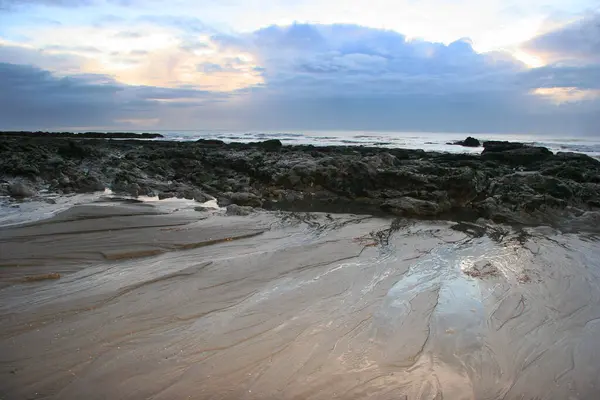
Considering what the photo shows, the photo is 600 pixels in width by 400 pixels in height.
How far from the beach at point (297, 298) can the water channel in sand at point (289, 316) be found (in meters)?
0.02

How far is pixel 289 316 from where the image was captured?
13.1 ft

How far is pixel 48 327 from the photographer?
3.53m

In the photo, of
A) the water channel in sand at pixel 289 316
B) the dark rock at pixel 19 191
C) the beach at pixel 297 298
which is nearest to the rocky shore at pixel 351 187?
the dark rock at pixel 19 191

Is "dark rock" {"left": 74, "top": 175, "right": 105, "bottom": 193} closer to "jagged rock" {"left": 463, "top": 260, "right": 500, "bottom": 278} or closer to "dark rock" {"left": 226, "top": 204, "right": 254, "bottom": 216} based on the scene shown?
"dark rock" {"left": 226, "top": 204, "right": 254, "bottom": 216}

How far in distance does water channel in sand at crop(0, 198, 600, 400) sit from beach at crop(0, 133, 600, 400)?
0.7 inches

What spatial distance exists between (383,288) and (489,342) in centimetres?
138

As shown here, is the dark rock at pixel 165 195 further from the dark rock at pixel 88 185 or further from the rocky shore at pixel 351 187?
the dark rock at pixel 88 185

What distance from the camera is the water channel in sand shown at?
302cm

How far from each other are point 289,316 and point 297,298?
0.47m

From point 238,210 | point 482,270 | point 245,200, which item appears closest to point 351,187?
point 245,200

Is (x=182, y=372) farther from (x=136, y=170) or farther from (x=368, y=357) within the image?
(x=136, y=170)

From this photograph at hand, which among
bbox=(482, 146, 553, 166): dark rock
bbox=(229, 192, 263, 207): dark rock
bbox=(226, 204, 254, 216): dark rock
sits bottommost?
bbox=(226, 204, 254, 216): dark rock

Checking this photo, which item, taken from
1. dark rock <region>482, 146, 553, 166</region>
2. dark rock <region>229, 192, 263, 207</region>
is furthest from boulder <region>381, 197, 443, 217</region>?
dark rock <region>482, 146, 553, 166</region>

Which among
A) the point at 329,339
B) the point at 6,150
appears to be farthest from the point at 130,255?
the point at 6,150
